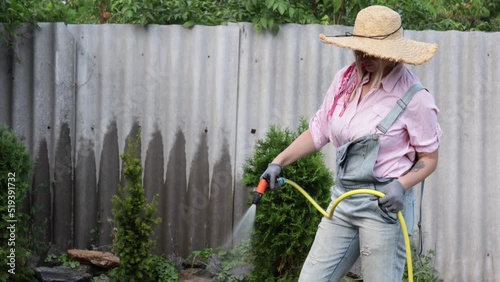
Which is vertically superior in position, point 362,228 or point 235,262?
point 362,228

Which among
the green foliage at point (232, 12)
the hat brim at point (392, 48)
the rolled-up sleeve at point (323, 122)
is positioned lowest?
the rolled-up sleeve at point (323, 122)

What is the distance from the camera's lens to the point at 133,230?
19.9 feet

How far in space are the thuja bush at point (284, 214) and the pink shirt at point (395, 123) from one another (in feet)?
6.30

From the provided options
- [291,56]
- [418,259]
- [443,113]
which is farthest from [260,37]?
[418,259]

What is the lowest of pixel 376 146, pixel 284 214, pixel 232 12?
pixel 284 214

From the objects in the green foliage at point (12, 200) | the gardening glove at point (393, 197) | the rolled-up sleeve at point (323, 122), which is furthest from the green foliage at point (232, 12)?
the gardening glove at point (393, 197)

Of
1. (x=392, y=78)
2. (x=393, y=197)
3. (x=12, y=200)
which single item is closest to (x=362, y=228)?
(x=393, y=197)

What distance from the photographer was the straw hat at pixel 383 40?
3.94 metres

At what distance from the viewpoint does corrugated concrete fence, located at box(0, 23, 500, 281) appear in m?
6.71

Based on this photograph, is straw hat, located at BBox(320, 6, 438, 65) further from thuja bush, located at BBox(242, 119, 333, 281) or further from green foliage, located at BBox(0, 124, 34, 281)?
green foliage, located at BBox(0, 124, 34, 281)

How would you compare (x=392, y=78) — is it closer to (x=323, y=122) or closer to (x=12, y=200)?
(x=323, y=122)

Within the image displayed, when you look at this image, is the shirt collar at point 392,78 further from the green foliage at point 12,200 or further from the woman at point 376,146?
the green foliage at point 12,200

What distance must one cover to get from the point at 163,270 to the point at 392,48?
10.6 ft

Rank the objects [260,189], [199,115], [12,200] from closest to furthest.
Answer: [260,189] < [12,200] < [199,115]
